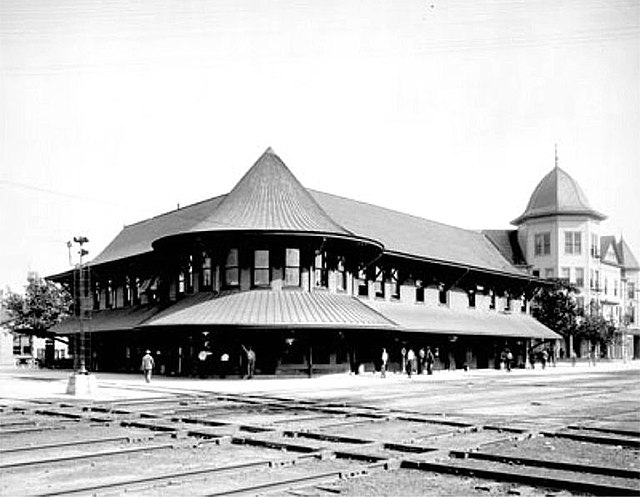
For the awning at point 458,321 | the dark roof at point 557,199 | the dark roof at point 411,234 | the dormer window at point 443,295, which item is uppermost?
the dark roof at point 557,199

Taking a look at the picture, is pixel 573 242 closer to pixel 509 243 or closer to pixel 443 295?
pixel 509 243

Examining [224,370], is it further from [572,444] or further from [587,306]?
[587,306]

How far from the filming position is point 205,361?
126 feet

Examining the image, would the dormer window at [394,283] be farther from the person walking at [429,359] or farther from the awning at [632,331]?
the awning at [632,331]

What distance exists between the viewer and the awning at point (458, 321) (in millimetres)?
43406

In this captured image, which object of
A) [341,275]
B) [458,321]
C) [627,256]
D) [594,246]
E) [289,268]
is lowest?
[458,321]

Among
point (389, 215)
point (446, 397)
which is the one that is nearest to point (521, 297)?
point (389, 215)

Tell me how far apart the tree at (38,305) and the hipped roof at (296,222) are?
17.2 metres

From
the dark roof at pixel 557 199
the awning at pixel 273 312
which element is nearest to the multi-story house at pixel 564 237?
the dark roof at pixel 557 199

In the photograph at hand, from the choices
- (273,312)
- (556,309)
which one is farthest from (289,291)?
(556,309)

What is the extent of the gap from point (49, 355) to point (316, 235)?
111 ft

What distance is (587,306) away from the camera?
245 feet

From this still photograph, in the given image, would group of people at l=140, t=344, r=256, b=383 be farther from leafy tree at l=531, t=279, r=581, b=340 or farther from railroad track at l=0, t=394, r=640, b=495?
leafy tree at l=531, t=279, r=581, b=340

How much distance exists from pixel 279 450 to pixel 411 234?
132 feet
